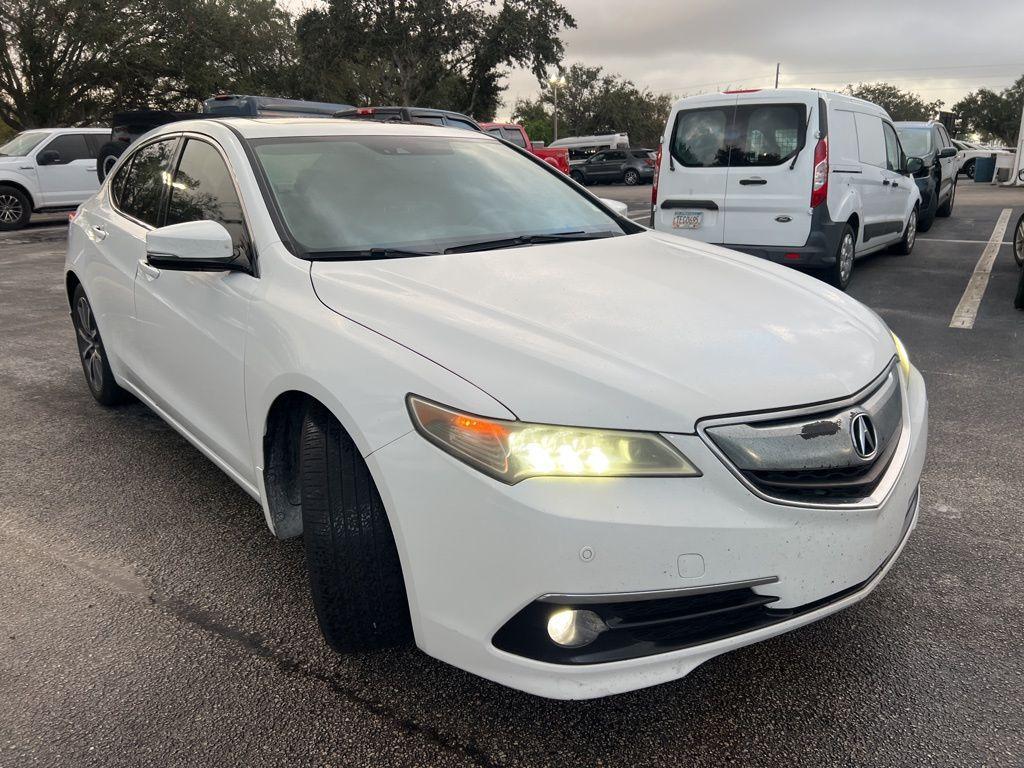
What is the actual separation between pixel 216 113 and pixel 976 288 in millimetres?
9650

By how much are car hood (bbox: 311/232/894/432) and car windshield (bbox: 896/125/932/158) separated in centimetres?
1142

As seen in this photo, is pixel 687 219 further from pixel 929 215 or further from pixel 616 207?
pixel 929 215

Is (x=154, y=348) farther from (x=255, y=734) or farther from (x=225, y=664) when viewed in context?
(x=255, y=734)

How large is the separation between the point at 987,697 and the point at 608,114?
2737 inches

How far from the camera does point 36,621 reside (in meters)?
2.48

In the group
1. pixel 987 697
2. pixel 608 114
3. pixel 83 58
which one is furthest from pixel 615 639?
pixel 608 114

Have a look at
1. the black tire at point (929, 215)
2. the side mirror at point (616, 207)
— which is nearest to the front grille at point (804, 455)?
the side mirror at point (616, 207)

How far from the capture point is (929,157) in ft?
40.0

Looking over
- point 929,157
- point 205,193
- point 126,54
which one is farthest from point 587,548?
point 126,54

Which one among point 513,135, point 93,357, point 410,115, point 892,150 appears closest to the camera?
point 93,357

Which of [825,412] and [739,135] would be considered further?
[739,135]

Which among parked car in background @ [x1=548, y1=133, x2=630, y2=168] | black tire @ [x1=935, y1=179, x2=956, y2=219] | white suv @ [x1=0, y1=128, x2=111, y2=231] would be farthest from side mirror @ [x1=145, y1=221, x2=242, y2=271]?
parked car in background @ [x1=548, y1=133, x2=630, y2=168]

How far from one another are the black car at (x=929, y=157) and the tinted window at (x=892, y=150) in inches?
107

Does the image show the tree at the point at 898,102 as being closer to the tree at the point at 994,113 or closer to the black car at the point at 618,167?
the tree at the point at 994,113
